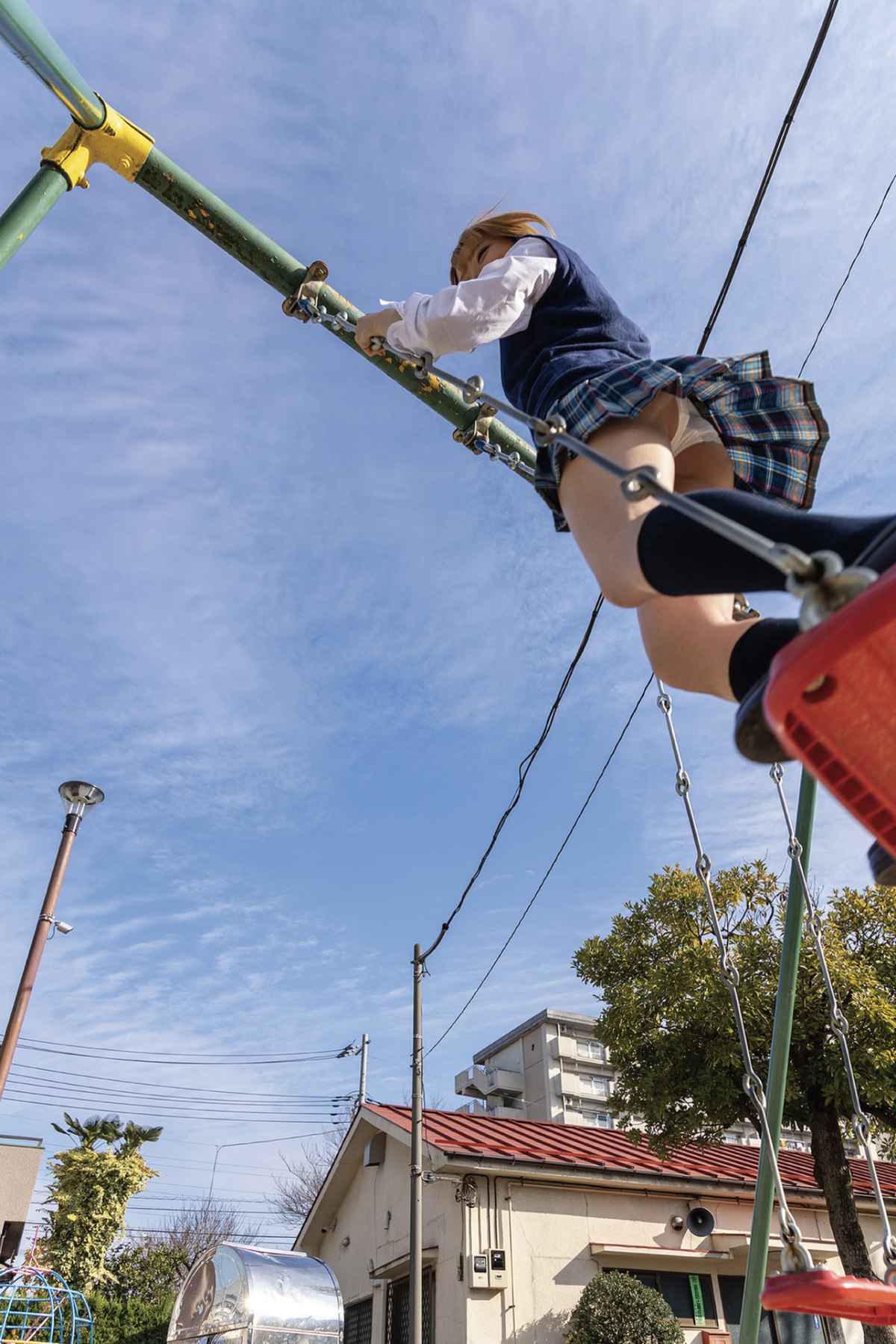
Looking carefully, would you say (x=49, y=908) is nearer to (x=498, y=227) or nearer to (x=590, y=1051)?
(x=498, y=227)

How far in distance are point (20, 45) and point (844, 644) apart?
2698 mm

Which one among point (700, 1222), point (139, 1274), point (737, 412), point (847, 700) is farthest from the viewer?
point (139, 1274)

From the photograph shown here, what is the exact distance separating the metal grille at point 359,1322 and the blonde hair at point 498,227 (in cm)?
1522

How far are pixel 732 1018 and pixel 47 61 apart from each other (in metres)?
9.14

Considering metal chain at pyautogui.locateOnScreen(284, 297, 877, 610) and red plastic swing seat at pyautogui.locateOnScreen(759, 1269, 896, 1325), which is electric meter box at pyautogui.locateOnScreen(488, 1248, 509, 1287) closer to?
red plastic swing seat at pyautogui.locateOnScreen(759, 1269, 896, 1325)

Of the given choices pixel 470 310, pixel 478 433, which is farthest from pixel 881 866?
pixel 478 433

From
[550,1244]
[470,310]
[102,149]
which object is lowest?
[550,1244]

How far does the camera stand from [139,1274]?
20.0 metres

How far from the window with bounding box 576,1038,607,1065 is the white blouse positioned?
1550 inches

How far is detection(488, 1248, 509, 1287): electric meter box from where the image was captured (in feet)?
34.3

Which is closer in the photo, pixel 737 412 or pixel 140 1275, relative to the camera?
pixel 737 412

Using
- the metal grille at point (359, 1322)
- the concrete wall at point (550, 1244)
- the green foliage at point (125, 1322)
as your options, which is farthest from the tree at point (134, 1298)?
the concrete wall at point (550, 1244)

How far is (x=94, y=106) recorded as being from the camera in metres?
2.87

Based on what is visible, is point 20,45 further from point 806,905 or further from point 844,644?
point 806,905
